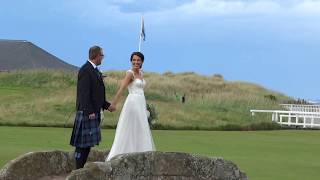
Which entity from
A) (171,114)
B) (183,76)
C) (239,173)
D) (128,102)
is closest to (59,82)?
(171,114)

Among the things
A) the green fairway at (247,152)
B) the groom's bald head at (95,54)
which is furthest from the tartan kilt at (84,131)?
the green fairway at (247,152)

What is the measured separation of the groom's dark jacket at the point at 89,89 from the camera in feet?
31.9

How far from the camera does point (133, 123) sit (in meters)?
10.9

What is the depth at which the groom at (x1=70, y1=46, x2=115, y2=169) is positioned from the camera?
31.9 feet

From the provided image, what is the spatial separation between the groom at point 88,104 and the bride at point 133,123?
831 millimetres

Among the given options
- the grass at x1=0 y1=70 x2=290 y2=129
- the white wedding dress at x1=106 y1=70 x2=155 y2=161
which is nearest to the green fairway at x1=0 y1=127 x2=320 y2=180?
the white wedding dress at x1=106 y1=70 x2=155 y2=161

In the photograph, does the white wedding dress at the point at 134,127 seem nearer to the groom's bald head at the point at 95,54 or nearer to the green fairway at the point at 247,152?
the groom's bald head at the point at 95,54

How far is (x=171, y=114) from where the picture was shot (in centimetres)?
3459

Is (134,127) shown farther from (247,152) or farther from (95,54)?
(247,152)

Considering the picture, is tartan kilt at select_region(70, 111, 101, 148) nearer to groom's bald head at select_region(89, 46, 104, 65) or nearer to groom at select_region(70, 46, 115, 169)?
groom at select_region(70, 46, 115, 169)

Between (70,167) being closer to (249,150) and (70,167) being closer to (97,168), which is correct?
(97,168)

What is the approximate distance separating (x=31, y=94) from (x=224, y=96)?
65.6 feet

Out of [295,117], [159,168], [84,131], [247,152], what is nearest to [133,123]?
[84,131]

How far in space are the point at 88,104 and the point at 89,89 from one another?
0.22m
